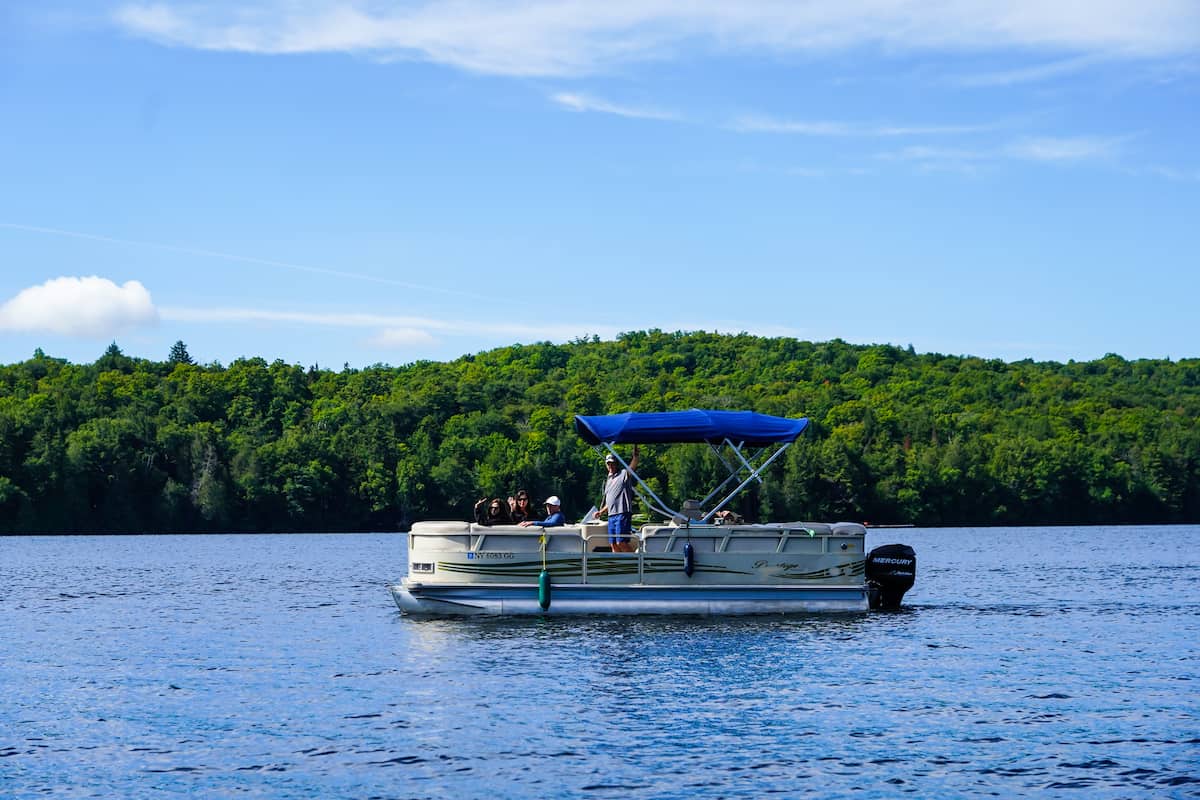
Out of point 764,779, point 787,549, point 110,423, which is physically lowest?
point 764,779

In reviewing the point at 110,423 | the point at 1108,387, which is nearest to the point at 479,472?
the point at 110,423

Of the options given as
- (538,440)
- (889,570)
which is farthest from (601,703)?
(538,440)

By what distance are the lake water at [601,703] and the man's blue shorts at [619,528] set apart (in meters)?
1.63

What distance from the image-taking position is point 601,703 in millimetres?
19172

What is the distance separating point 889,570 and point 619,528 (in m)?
6.11

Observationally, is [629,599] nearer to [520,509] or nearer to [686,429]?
[520,509]

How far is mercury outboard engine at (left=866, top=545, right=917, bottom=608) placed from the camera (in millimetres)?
29359

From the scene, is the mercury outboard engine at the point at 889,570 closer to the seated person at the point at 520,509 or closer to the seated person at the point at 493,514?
the seated person at the point at 520,509

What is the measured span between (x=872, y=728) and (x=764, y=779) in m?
3.20

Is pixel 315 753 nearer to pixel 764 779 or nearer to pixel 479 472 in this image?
pixel 764 779

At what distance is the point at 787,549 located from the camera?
27422 mm

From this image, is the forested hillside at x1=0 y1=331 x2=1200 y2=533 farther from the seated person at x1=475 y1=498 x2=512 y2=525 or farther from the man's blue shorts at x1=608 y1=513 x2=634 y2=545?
the man's blue shorts at x1=608 y1=513 x2=634 y2=545

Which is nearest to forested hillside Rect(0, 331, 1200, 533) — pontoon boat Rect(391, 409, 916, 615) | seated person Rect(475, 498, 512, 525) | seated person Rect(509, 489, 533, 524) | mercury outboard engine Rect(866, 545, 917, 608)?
mercury outboard engine Rect(866, 545, 917, 608)

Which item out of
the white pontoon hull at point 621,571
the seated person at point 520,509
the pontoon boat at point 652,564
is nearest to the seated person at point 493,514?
the seated person at point 520,509
